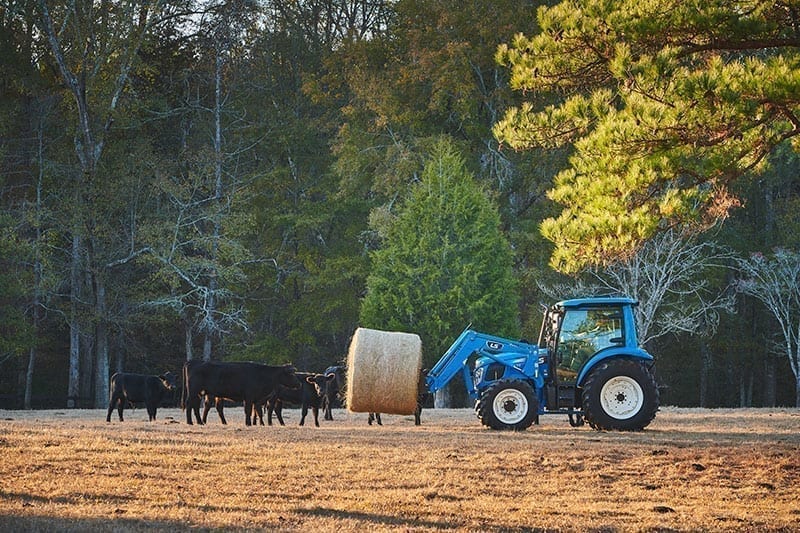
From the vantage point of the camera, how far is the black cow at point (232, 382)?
20.9 m

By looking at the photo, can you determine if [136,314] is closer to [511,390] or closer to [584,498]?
[511,390]

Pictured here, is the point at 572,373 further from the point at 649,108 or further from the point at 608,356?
the point at 649,108

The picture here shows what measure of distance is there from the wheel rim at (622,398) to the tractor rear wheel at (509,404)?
115cm

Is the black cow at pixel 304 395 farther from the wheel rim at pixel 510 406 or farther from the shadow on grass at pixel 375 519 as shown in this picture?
the shadow on grass at pixel 375 519

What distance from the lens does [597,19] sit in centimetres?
1352

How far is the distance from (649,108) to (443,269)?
2299cm

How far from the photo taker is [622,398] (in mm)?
19406

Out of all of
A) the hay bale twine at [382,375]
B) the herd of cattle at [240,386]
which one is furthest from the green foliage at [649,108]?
the herd of cattle at [240,386]

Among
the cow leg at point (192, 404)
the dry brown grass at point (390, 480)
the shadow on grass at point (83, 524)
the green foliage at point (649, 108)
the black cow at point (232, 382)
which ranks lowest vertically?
the shadow on grass at point (83, 524)

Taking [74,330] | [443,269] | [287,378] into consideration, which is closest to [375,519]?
[287,378]

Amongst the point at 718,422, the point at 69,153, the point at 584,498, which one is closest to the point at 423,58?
the point at 69,153

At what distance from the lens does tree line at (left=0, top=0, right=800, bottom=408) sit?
36.2m

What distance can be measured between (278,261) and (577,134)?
29308 millimetres

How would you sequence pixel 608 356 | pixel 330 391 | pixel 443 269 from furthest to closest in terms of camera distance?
pixel 443 269
pixel 330 391
pixel 608 356
